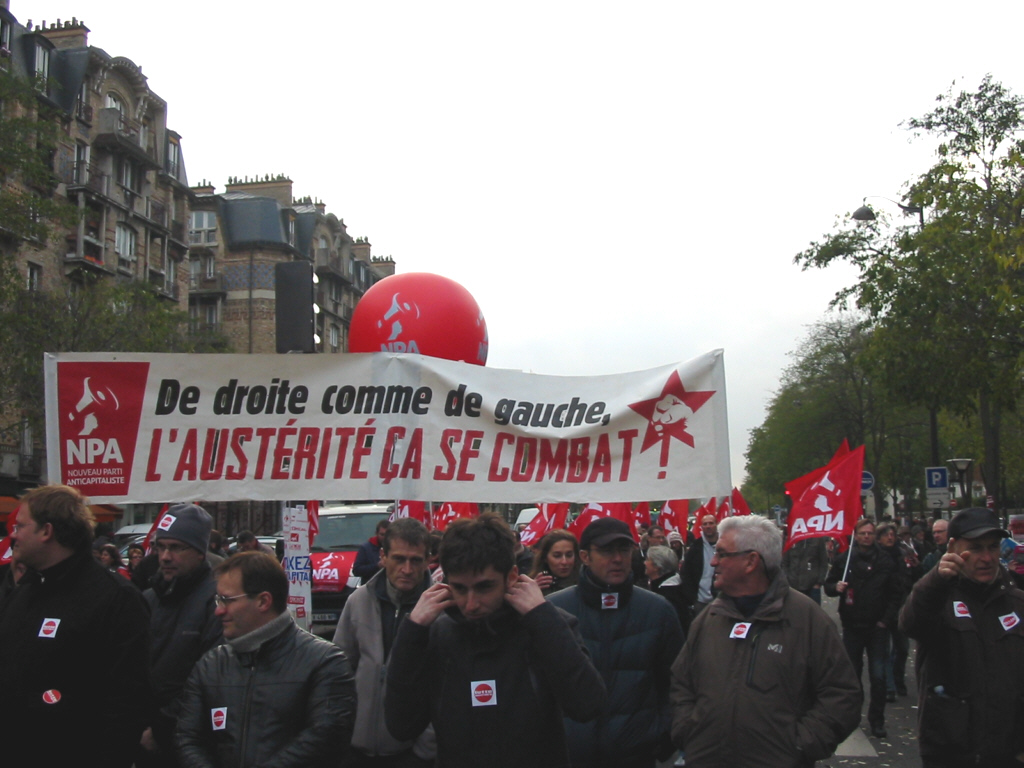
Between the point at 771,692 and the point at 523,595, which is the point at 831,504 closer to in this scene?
the point at 771,692

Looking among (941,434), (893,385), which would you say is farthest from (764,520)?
(941,434)

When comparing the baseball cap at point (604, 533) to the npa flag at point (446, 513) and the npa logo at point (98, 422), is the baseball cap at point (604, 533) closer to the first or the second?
the npa logo at point (98, 422)

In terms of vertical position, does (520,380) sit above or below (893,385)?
below

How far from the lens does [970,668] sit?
4.89m

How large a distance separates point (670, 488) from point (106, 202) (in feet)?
139

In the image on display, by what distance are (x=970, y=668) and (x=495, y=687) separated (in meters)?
2.60

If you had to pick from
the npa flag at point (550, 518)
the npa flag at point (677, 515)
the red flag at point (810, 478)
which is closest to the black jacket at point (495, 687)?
the red flag at point (810, 478)

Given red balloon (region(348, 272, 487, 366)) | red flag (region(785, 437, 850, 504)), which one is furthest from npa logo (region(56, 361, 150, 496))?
red flag (region(785, 437, 850, 504))

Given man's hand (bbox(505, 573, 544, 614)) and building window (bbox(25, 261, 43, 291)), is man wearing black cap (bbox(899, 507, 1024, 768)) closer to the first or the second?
man's hand (bbox(505, 573, 544, 614))

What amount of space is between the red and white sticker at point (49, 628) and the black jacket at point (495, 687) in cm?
140

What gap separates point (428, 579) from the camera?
488cm

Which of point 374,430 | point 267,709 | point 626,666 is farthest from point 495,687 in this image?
point 374,430

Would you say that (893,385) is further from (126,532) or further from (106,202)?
(106,202)

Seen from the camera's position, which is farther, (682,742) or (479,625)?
(682,742)
